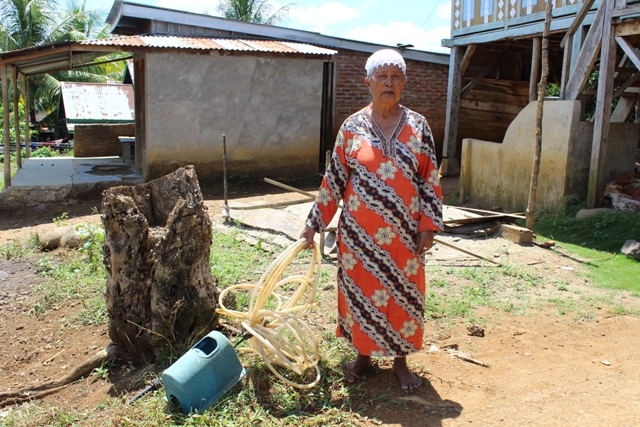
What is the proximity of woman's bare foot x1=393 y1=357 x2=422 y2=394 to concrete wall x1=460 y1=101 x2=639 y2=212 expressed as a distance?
5.38 meters

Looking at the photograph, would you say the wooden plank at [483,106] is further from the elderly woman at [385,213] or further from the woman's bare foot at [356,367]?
the woman's bare foot at [356,367]

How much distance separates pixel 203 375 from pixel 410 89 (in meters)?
11.3

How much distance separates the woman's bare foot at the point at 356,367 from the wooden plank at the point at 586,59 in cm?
609

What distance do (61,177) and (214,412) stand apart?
8.49 meters

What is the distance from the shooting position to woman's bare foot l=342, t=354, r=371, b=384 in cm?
331

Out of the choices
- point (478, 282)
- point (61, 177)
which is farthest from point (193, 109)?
point (478, 282)

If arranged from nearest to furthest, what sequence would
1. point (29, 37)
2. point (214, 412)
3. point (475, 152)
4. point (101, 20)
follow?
1. point (214, 412)
2. point (475, 152)
3. point (29, 37)
4. point (101, 20)

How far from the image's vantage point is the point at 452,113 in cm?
1202

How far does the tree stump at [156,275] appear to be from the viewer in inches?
143

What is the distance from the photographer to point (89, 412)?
3.22 metres

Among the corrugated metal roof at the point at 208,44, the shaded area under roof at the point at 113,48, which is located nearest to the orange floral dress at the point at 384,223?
the shaded area under roof at the point at 113,48

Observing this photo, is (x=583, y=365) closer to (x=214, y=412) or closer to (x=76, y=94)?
(x=214, y=412)

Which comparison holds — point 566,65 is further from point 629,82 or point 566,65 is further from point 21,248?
point 21,248

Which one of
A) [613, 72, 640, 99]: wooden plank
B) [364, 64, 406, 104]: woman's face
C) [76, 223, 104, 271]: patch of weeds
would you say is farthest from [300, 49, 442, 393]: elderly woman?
[613, 72, 640, 99]: wooden plank
